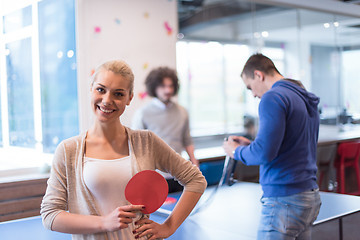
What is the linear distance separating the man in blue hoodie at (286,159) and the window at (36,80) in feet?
8.13

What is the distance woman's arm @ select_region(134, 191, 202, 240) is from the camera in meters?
1.24

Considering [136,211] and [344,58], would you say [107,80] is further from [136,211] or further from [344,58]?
[344,58]

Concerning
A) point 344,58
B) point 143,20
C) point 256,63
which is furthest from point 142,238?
point 344,58

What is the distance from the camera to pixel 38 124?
3818mm

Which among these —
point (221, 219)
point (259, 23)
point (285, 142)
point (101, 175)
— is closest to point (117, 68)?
point (101, 175)

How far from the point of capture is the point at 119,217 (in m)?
1.16

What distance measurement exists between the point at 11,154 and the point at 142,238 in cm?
271

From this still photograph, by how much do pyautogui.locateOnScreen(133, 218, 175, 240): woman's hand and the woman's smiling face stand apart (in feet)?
1.09

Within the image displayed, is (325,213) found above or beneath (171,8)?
beneath

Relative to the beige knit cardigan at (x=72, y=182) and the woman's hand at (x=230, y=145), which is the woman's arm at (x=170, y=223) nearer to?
the beige knit cardigan at (x=72, y=182)

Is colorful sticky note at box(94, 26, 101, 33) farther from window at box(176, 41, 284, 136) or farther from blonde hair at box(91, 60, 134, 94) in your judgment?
window at box(176, 41, 284, 136)

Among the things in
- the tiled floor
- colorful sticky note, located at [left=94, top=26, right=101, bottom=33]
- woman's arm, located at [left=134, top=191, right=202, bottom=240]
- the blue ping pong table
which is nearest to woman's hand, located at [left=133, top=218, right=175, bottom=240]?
woman's arm, located at [left=134, top=191, right=202, bottom=240]

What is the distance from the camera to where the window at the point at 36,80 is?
3.64 meters

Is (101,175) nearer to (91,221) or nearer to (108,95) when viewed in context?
(91,221)
